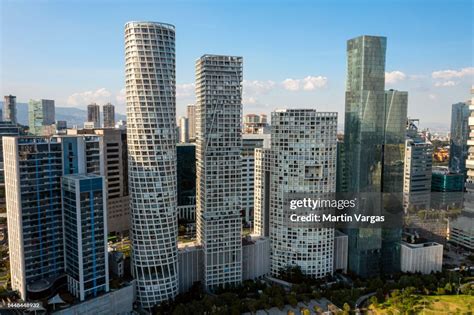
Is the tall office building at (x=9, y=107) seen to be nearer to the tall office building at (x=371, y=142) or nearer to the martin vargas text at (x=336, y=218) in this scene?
the martin vargas text at (x=336, y=218)

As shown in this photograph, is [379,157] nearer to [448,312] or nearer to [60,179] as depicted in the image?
[448,312]

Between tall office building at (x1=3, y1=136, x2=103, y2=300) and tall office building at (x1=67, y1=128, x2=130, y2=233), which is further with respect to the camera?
tall office building at (x1=67, y1=128, x2=130, y2=233)

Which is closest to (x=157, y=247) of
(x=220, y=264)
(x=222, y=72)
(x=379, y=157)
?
(x=220, y=264)

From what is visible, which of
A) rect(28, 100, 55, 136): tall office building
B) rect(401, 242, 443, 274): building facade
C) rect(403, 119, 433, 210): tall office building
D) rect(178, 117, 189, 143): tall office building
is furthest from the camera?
rect(178, 117, 189, 143): tall office building

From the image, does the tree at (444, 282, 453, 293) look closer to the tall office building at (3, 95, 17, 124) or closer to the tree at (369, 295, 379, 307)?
the tree at (369, 295, 379, 307)

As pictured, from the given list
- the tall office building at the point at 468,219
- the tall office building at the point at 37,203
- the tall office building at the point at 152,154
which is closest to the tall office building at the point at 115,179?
the tall office building at the point at 37,203

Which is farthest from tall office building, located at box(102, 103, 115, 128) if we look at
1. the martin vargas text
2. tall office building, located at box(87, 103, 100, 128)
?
the martin vargas text
